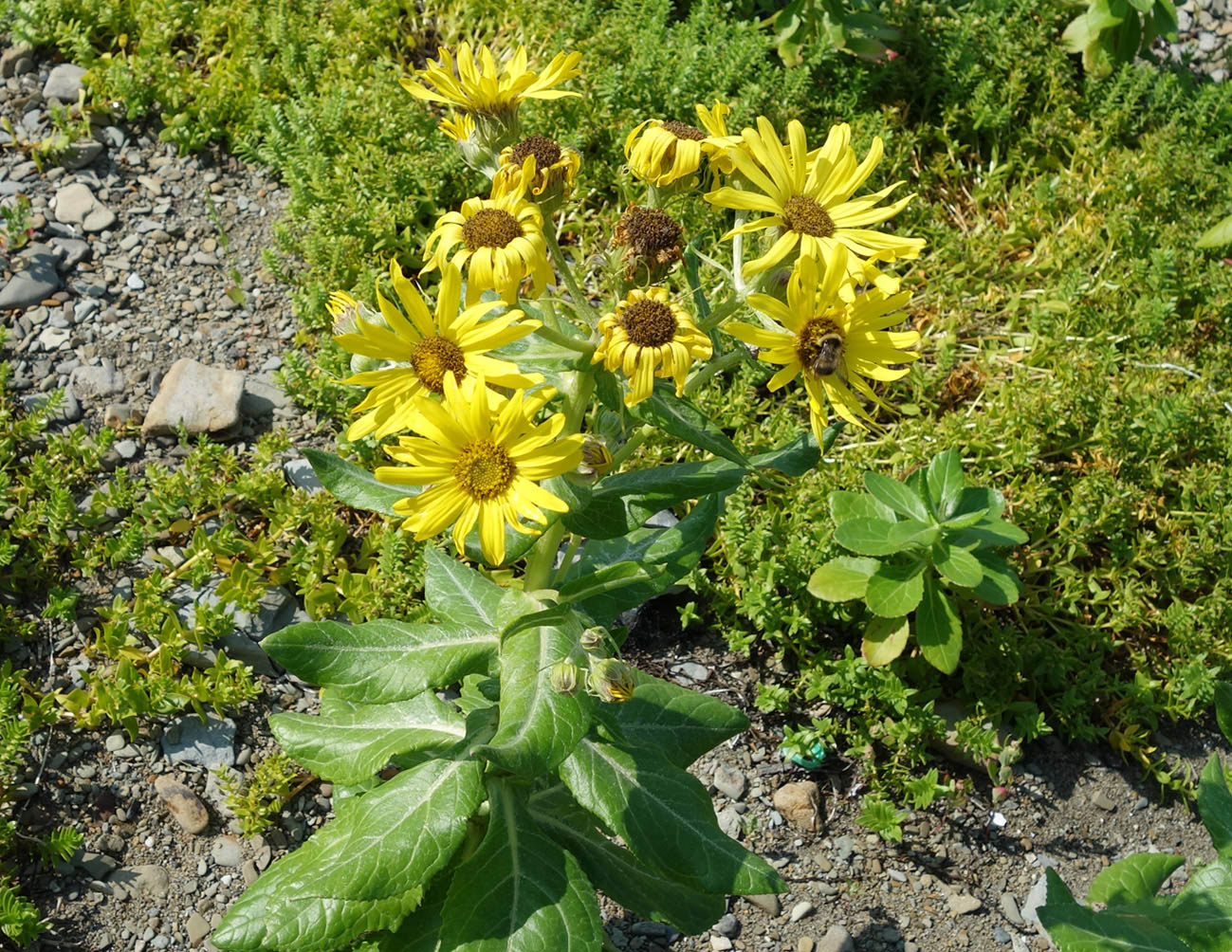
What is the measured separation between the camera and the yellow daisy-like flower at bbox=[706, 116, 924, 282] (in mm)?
2252

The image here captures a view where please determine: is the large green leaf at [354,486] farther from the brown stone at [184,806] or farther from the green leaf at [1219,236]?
the green leaf at [1219,236]

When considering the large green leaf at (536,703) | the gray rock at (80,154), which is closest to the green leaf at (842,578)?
the large green leaf at (536,703)

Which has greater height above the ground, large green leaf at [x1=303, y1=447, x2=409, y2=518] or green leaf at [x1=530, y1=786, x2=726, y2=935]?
large green leaf at [x1=303, y1=447, x2=409, y2=518]

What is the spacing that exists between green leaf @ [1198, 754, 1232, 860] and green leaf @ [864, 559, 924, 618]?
952mm

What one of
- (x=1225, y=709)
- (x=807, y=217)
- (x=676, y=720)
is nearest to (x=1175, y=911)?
(x=1225, y=709)

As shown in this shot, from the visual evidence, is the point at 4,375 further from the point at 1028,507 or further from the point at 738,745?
the point at 1028,507

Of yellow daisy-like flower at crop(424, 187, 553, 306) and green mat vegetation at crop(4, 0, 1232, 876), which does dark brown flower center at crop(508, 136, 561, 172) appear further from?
green mat vegetation at crop(4, 0, 1232, 876)

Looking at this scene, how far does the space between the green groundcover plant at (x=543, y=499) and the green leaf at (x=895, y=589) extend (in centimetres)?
84

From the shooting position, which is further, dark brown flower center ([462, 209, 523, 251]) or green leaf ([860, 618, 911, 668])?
green leaf ([860, 618, 911, 668])

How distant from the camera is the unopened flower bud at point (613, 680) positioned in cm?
228

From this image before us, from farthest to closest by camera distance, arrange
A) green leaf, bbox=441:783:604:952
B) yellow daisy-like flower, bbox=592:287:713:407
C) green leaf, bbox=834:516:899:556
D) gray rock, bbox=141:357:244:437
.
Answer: gray rock, bbox=141:357:244:437 < green leaf, bbox=834:516:899:556 < green leaf, bbox=441:783:604:952 < yellow daisy-like flower, bbox=592:287:713:407

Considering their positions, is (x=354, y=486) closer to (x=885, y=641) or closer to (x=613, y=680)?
(x=613, y=680)

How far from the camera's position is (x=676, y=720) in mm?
3000

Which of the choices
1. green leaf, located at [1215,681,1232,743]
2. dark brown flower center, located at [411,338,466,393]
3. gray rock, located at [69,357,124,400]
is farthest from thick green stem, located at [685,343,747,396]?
gray rock, located at [69,357,124,400]
